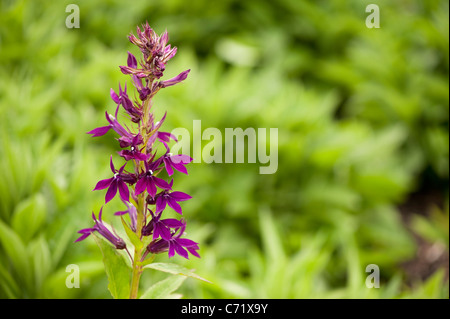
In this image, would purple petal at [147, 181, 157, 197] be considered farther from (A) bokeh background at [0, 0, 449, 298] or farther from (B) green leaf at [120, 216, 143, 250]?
(A) bokeh background at [0, 0, 449, 298]

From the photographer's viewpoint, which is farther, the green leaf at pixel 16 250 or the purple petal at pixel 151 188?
the green leaf at pixel 16 250

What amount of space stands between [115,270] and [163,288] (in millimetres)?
149

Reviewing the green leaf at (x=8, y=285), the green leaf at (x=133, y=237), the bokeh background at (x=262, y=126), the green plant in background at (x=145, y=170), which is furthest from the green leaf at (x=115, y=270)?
the green leaf at (x=8, y=285)

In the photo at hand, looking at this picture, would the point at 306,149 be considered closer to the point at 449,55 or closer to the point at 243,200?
the point at 243,200

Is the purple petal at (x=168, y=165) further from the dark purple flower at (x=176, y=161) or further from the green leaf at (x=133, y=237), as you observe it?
the green leaf at (x=133, y=237)

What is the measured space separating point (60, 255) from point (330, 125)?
224 cm

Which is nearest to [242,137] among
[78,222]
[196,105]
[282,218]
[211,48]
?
[196,105]

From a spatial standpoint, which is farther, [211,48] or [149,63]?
[211,48]

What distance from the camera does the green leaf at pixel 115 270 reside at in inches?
49.0

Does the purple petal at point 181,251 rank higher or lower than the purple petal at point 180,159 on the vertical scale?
lower

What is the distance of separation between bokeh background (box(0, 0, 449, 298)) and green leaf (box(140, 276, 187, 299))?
598 millimetres

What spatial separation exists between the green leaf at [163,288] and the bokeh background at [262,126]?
0.60 meters

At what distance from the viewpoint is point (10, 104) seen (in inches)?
103

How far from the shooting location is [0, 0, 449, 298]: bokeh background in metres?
2.10
